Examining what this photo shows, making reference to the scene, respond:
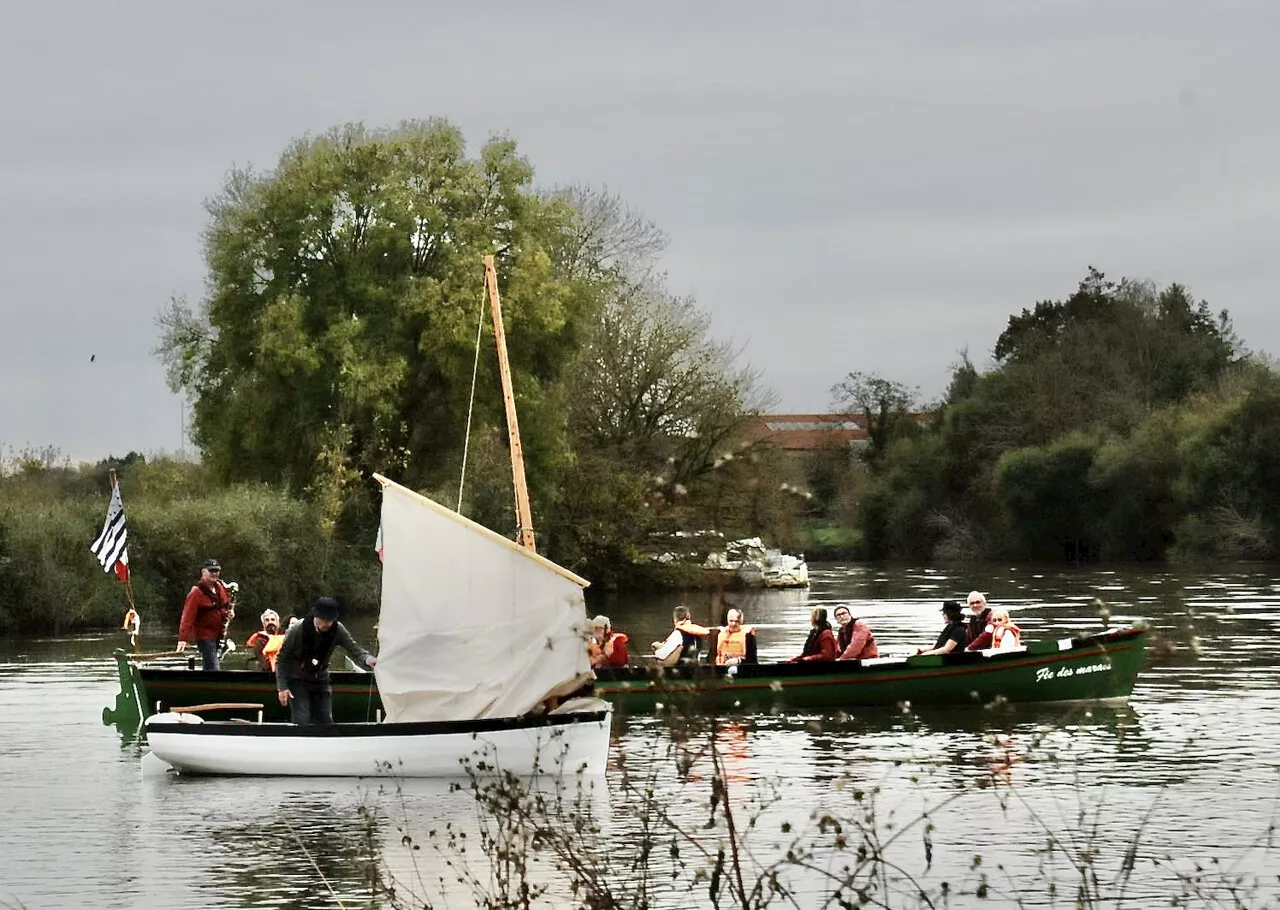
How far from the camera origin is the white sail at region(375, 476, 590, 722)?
19625mm

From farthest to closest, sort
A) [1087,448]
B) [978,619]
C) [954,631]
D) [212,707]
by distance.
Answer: [1087,448] < [978,619] < [954,631] < [212,707]

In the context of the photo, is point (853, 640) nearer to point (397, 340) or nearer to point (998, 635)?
point (998, 635)

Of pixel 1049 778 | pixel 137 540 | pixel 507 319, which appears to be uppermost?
pixel 507 319

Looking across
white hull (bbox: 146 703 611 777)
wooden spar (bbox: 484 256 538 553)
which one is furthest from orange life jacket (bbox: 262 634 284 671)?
white hull (bbox: 146 703 611 777)

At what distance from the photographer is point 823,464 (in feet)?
329

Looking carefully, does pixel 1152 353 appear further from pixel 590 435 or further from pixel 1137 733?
pixel 1137 733

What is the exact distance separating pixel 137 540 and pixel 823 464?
5420 cm

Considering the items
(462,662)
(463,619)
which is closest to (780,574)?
(462,662)

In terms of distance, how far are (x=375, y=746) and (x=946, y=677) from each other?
903 cm

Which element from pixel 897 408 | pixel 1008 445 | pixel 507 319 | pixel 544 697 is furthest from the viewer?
pixel 897 408

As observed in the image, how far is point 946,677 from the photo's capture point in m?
26.5

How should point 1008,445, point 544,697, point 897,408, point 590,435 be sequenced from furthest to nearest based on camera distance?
point 897,408 → point 1008,445 → point 590,435 → point 544,697

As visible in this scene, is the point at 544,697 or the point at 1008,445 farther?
the point at 1008,445

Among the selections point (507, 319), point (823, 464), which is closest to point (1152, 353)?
point (823, 464)
